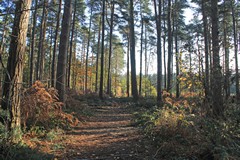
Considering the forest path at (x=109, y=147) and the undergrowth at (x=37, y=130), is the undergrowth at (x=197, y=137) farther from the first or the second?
the undergrowth at (x=37, y=130)

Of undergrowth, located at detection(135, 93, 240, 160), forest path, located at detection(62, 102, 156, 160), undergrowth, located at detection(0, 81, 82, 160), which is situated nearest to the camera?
undergrowth, located at detection(0, 81, 82, 160)

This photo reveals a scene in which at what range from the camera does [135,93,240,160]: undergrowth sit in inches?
144

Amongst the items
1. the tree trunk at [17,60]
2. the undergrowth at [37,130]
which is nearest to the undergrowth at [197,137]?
the undergrowth at [37,130]

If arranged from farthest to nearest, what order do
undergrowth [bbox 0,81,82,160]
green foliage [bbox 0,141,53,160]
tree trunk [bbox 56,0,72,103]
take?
tree trunk [bbox 56,0,72,103], undergrowth [bbox 0,81,82,160], green foliage [bbox 0,141,53,160]

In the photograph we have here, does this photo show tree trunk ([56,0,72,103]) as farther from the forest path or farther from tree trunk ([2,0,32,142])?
tree trunk ([2,0,32,142])

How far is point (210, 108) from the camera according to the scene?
Answer: 545 cm

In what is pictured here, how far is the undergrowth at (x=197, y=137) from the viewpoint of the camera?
144 inches

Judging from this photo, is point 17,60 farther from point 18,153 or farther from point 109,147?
point 109,147

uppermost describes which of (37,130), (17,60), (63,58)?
(63,58)

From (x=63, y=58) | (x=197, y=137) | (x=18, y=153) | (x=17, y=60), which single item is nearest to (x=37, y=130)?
(x=18, y=153)

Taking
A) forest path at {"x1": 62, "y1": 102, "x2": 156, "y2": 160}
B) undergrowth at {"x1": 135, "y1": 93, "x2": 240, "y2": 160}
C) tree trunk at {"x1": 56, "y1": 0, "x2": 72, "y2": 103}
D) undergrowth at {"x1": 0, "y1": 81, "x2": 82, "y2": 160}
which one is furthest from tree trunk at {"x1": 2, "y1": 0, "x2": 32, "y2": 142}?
tree trunk at {"x1": 56, "y1": 0, "x2": 72, "y2": 103}

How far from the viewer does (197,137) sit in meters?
4.29

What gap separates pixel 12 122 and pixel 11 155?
0.86m

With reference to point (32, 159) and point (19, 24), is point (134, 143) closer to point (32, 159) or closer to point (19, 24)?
point (32, 159)
